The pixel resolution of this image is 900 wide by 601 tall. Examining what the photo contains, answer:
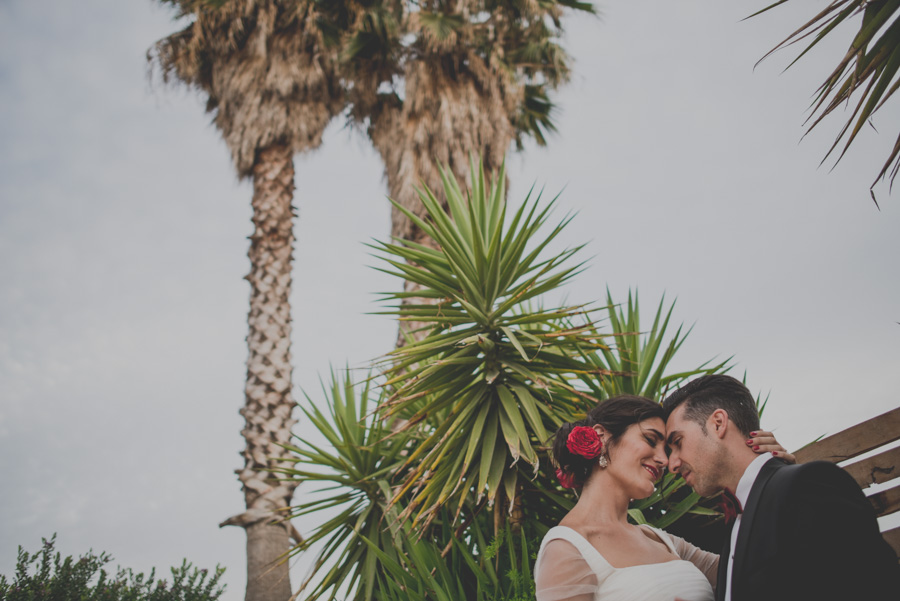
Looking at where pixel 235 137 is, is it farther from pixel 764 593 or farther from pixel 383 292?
pixel 764 593

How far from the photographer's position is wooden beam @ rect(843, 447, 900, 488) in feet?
8.66

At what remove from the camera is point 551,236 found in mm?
4727

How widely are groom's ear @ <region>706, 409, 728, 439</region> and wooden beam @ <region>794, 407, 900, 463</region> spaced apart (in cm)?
73

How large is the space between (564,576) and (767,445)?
35.3 inches

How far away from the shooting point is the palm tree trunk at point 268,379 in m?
6.75

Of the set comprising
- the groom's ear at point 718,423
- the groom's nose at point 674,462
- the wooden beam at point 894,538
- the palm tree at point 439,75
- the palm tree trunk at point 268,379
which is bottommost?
the wooden beam at point 894,538

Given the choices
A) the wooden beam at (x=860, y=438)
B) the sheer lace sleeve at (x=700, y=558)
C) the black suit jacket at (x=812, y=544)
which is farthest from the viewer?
the sheer lace sleeve at (x=700, y=558)

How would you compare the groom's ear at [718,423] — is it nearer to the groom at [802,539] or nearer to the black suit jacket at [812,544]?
the groom at [802,539]

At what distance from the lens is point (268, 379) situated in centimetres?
763

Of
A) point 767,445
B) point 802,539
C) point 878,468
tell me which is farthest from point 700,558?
point 802,539

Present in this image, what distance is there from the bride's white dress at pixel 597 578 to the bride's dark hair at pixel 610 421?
1.34 ft

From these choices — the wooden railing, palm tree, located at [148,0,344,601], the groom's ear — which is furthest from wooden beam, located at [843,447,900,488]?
palm tree, located at [148,0,344,601]

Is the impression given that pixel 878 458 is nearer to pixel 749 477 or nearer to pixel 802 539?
pixel 749 477

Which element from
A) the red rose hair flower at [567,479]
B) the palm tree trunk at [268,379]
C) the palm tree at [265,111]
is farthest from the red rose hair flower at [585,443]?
the palm tree at [265,111]
